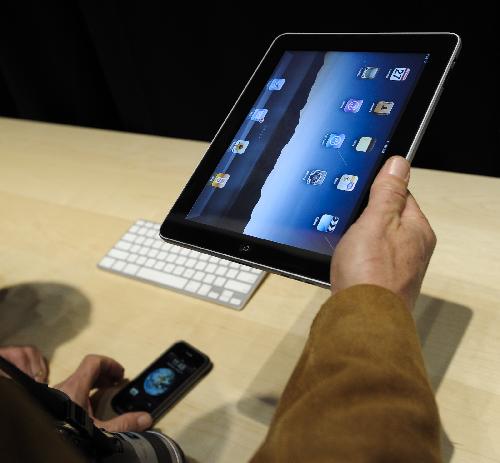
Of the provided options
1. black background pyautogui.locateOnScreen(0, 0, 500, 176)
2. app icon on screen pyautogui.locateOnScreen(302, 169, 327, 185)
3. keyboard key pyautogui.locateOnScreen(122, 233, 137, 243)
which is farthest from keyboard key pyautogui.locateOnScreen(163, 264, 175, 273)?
black background pyautogui.locateOnScreen(0, 0, 500, 176)

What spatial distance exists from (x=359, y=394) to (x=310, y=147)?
34 centimetres

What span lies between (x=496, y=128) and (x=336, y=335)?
1172mm

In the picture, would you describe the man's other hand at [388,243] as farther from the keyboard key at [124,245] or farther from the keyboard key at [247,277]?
the keyboard key at [124,245]

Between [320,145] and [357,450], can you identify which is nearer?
[357,450]

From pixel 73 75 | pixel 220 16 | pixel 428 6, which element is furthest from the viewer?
pixel 73 75

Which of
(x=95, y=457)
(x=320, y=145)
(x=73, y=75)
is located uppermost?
(x=73, y=75)

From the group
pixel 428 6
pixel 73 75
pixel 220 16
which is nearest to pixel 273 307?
pixel 428 6

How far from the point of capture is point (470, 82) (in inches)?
56.7

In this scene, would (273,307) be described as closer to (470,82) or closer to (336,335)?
(336,335)

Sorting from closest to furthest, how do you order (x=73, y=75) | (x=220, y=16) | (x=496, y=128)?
(x=496, y=128) < (x=220, y=16) < (x=73, y=75)

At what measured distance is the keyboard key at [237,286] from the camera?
873mm

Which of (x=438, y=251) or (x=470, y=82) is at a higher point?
(x=470, y=82)

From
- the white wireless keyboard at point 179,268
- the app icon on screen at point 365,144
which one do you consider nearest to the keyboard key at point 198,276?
the white wireless keyboard at point 179,268

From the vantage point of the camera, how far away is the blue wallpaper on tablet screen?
0.68 m
